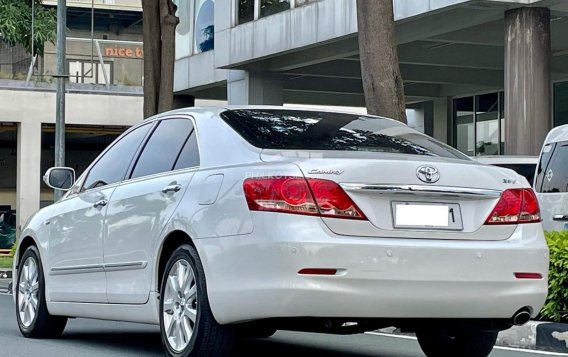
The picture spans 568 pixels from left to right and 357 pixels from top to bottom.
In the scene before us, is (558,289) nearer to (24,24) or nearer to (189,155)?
(189,155)

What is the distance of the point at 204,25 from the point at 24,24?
449 cm

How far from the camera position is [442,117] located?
111 feet

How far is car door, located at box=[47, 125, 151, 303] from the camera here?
7.92 m

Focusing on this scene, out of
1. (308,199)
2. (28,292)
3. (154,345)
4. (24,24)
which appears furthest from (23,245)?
(24,24)

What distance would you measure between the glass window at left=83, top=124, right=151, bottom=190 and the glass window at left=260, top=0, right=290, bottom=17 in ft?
48.7

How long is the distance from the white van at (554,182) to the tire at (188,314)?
569 centimetres

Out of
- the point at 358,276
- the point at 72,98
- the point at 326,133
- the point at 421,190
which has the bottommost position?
the point at 358,276

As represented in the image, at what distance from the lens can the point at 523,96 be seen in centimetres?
1895

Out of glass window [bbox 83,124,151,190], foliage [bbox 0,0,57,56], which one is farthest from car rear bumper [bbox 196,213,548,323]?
foliage [bbox 0,0,57,56]

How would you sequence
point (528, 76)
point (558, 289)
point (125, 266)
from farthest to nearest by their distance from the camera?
point (528, 76)
point (558, 289)
point (125, 266)

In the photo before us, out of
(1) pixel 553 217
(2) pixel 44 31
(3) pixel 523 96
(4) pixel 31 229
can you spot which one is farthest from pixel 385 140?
(2) pixel 44 31

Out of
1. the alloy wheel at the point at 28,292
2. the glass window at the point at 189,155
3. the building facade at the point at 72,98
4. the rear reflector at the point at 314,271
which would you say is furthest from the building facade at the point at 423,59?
the rear reflector at the point at 314,271

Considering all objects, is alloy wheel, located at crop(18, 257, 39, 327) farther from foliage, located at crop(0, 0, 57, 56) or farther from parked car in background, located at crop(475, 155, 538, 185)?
foliage, located at crop(0, 0, 57, 56)

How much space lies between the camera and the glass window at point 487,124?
31.4 m
